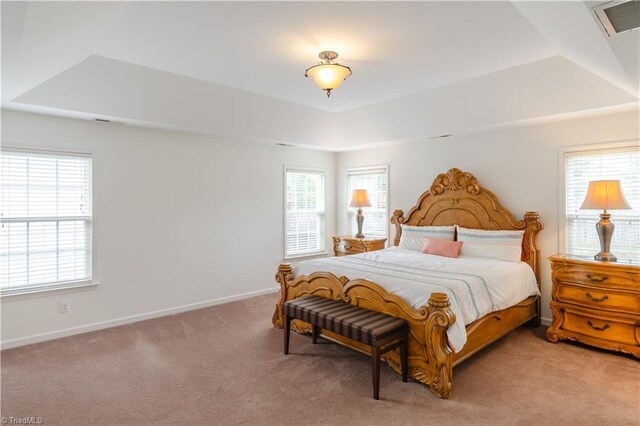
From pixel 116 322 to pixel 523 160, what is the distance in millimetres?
5012

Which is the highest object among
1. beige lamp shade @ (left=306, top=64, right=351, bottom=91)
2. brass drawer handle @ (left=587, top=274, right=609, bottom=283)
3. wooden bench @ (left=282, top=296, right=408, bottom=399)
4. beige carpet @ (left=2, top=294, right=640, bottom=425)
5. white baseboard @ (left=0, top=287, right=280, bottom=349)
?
beige lamp shade @ (left=306, top=64, right=351, bottom=91)

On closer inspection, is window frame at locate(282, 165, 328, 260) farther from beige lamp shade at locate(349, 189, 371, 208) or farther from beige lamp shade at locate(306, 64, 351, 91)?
beige lamp shade at locate(306, 64, 351, 91)

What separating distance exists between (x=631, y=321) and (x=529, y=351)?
847 millimetres

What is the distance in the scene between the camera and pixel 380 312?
3057 millimetres

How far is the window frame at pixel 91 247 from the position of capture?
357 centimetres

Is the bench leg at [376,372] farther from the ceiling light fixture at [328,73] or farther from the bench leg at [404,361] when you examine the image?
the ceiling light fixture at [328,73]

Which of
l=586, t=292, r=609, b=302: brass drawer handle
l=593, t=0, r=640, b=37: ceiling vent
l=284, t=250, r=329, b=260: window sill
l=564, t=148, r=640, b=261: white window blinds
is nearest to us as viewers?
l=593, t=0, r=640, b=37: ceiling vent

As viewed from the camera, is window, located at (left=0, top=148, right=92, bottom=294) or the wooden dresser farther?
window, located at (left=0, top=148, right=92, bottom=294)

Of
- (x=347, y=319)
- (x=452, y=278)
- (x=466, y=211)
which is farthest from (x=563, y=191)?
(x=347, y=319)

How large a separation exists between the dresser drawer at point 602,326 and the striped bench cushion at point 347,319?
186cm

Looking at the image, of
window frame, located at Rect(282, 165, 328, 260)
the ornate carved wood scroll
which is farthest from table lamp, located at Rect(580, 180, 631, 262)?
window frame, located at Rect(282, 165, 328, 260)

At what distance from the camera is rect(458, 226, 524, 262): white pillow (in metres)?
4.09

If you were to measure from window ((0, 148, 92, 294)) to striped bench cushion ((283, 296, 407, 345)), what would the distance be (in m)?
2.40

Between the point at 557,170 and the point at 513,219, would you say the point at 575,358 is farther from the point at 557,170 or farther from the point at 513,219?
the point at 557,170
